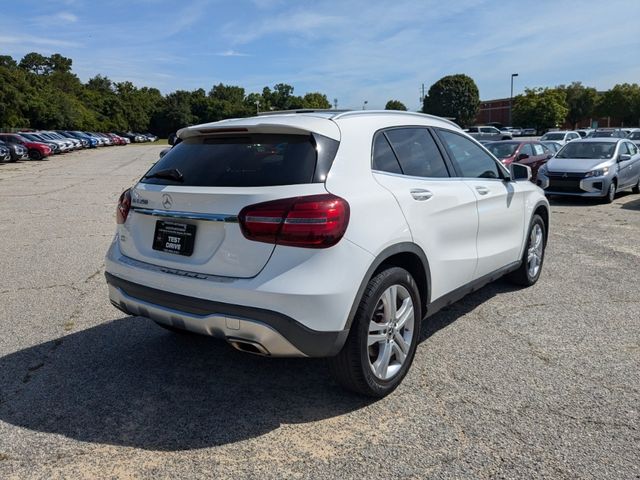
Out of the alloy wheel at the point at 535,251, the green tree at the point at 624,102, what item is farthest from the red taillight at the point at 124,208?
the green tree at the point at 624,102

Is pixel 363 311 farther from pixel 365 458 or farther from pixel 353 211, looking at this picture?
pixel 365 458

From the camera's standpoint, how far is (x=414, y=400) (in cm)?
335

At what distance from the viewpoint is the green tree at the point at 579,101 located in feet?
259

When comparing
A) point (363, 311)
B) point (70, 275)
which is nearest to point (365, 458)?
point (363, 311)

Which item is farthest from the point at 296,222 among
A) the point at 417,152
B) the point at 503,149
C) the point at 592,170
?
the point at 503,149

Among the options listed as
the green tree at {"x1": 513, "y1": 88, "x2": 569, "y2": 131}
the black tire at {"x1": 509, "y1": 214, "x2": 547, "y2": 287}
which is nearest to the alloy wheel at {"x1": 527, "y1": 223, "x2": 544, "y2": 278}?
the black tire at {"x1": 509, "y1": 214, "x2": 547, "y2": 287}

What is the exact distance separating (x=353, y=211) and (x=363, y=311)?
0.58 metres

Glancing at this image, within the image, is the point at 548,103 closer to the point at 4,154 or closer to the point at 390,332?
the point at 4,154

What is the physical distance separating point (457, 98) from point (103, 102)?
59.5 meters

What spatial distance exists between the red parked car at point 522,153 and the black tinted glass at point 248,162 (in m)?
12.9

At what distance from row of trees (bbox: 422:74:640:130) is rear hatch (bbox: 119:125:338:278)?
68.1m

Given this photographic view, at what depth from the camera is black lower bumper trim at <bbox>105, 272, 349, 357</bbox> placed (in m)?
2.82

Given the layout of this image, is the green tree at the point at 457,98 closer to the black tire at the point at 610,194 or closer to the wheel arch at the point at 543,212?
the black tire at the point at 610,194

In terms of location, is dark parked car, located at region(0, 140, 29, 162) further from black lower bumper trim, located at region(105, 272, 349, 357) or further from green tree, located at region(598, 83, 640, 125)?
green tree, located at region(598, 83, 640, 125)
